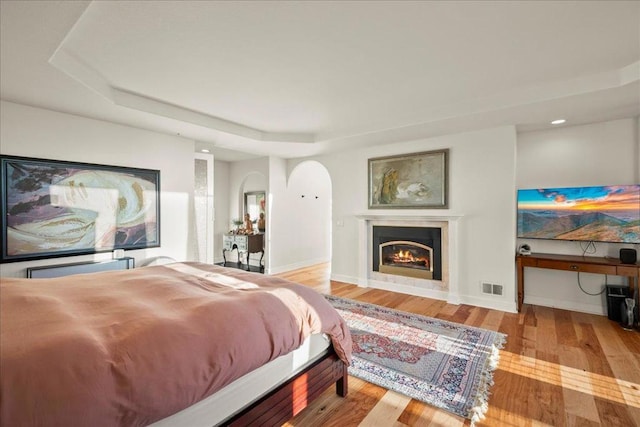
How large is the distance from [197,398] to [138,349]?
0.33 meters

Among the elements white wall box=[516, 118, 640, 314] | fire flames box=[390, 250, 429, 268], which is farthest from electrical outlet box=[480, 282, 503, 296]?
fire flames box=[390, 250, 429, 268]

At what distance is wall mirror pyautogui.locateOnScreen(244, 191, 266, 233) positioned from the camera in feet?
22.0

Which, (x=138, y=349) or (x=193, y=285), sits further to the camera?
(x=193, y=285)

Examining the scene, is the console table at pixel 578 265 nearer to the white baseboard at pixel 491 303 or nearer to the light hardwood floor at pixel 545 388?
the white baseboard at pixel 491 303

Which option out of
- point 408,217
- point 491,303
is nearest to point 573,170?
point 491,303

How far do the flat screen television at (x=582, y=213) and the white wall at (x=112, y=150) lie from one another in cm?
488

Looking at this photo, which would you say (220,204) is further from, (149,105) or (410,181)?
(410,181)

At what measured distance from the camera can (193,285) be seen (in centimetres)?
212

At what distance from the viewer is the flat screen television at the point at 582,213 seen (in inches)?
134

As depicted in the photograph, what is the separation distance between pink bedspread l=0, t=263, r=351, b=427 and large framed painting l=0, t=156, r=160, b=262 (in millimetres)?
1305

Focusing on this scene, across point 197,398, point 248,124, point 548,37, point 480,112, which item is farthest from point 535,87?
point 197,398

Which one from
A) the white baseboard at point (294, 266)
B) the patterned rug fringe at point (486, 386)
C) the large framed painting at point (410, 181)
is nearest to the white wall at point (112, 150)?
the white baseboard at point (294, 266)

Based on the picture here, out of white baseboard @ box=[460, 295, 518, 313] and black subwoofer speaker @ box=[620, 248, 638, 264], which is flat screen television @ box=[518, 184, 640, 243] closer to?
black subwoofer speaker @ box=[620, 248, 638, 264]

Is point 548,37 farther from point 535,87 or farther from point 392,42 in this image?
point 392,42
